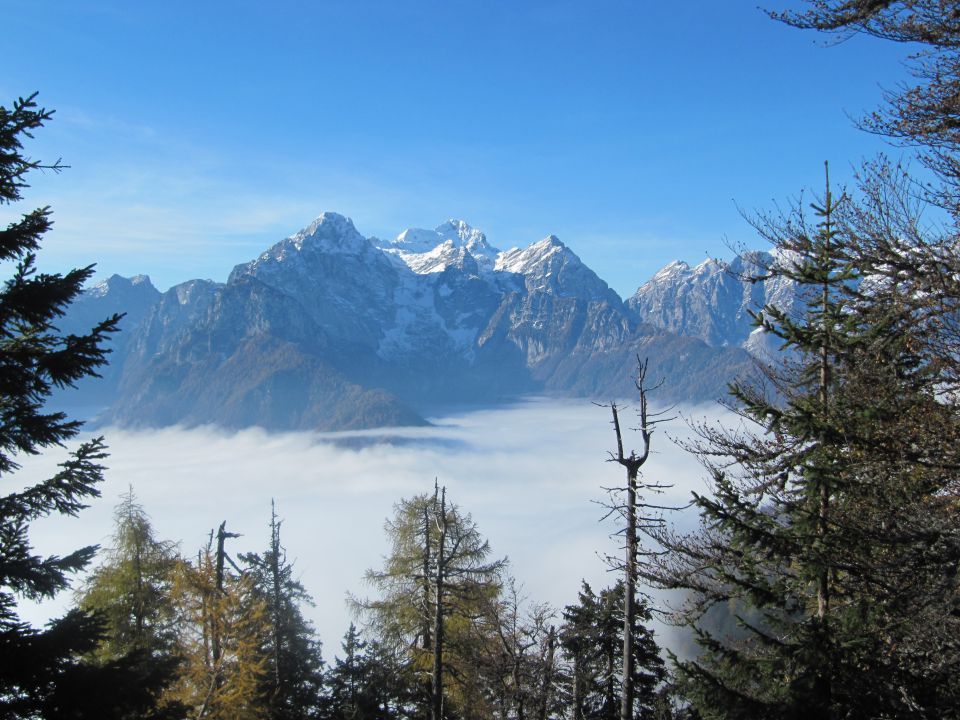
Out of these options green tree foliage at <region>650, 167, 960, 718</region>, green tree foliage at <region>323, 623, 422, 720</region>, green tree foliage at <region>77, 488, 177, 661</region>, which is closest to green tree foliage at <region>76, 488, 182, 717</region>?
green tree foliage at <region>77, 488, 177, 661</region>

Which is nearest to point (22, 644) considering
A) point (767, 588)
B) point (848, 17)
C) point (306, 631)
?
point (767, 588)

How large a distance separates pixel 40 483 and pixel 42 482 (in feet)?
0.09

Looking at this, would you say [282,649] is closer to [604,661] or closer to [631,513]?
[604,661]

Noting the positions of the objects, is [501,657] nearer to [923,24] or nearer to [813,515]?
[813,515]

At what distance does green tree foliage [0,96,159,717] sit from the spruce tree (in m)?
0.01

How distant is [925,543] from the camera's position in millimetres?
7777

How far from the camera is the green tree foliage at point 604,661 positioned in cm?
1838

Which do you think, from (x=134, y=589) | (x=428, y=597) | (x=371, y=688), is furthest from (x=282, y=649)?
(x=428, y=597)

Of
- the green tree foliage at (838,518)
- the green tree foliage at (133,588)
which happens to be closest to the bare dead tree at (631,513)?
the green tree foliage at (838,518)

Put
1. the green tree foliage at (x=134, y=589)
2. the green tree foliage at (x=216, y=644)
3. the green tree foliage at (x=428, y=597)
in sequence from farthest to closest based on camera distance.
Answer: the green tree foliage at (x=428, y=597), the green tree foliage at (x=134, y=589), the green tree foliage at (x=216, y=644)

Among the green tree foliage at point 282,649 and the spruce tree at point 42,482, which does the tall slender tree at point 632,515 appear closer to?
the spruce tree at point 42,482

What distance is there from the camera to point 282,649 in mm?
25625

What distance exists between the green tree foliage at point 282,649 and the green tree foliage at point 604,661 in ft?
30.2

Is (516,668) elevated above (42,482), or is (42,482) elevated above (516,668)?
(42,482)
